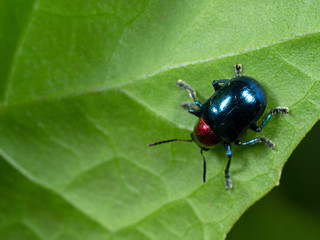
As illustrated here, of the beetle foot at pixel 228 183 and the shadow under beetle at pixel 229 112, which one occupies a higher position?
the shadow under beetle at pixel 229 112

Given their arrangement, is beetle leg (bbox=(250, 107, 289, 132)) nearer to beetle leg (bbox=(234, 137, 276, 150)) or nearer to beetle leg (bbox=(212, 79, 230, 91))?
beetle leg (bbox=(234, 137, 276, 150))

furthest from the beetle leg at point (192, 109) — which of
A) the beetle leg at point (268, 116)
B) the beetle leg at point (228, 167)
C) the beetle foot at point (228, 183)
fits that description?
the beetle foot at point (228, 183)

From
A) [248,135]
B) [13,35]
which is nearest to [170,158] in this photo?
[248,135]

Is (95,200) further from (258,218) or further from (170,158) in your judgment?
(258,218)

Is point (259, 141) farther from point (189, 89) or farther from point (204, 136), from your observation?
point (189, 89)

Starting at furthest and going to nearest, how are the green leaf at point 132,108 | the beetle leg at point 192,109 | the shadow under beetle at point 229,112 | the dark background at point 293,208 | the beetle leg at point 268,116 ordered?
the dark background at point 293,208 → the beetle leg at point 192,109 → the shadow under beetle at point 229,112 → the beetle leg at point 268,116 → the green leaf at point 132,108

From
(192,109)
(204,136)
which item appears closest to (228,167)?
(204,136)

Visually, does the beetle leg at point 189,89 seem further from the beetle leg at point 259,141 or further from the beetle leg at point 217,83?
the beetle leg at point 259,141
